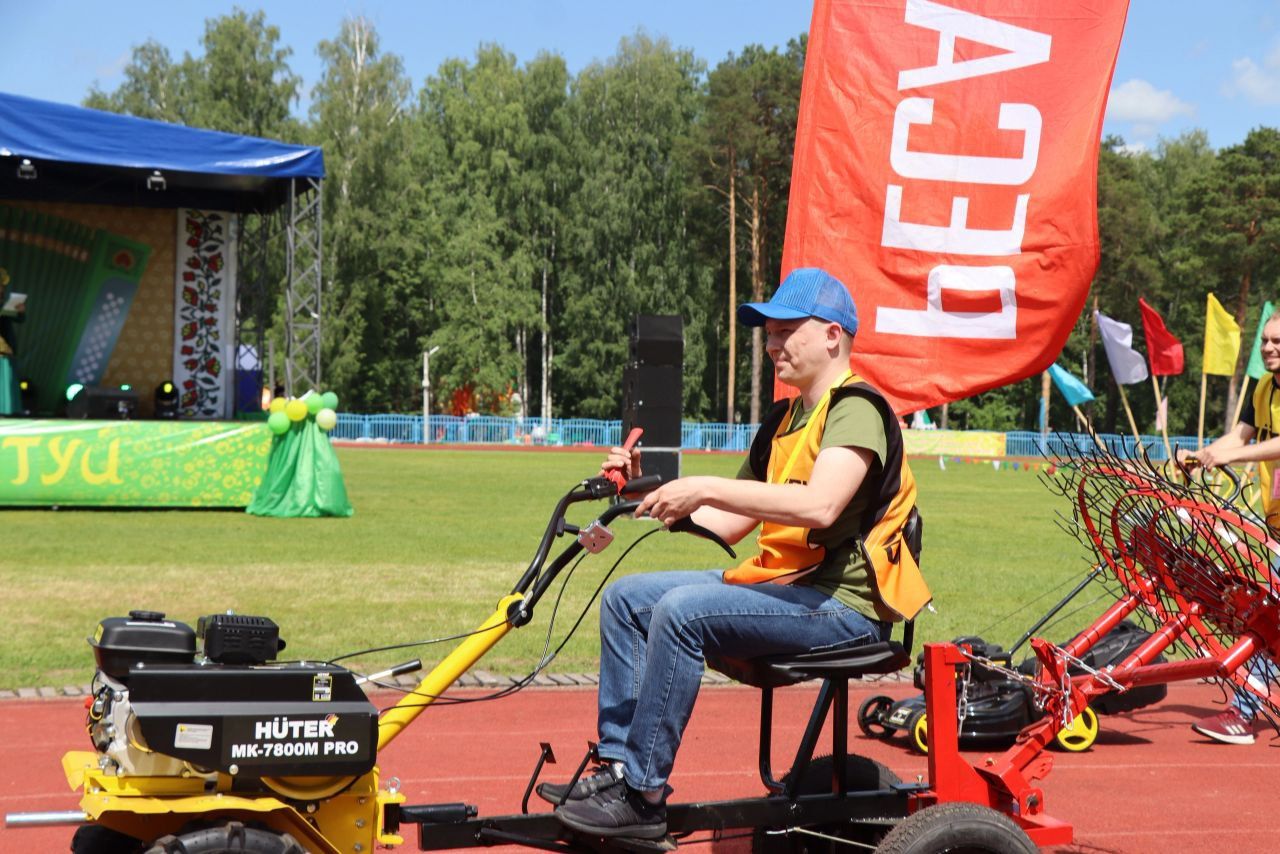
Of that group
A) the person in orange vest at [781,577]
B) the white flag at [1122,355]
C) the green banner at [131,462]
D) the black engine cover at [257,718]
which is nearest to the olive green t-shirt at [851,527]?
the person in orange vest at [781,577]

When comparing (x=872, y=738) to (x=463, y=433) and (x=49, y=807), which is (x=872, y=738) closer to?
(x=49, y=807)

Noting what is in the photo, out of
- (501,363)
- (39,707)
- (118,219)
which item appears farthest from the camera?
(501,363)

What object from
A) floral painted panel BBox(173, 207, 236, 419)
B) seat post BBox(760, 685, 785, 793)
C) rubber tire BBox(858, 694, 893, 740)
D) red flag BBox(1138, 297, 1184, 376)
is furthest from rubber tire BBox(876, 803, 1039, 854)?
floral painted panel BBox(173, 207, 236, 419)

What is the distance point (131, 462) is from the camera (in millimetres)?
18547

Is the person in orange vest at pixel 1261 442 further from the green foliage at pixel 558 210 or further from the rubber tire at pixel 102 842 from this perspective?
the green foliage at pixel 558 210

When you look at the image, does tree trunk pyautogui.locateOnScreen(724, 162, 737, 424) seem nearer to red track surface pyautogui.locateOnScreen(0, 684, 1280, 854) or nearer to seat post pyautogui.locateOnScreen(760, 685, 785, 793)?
red track surface pyautogui.locateOnScreen(0, 684, 1280, 854)

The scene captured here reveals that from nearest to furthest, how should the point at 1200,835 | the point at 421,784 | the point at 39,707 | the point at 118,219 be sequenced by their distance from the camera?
the point at 1200,835 < the point at 421,784 < the point at 39,707 < the point at 118,219

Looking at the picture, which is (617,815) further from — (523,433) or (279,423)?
(523,433)

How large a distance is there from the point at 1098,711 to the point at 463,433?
4755cm

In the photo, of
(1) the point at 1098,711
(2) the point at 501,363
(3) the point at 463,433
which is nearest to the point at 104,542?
(1) the point at 1098,711

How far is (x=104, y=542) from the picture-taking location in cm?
1459

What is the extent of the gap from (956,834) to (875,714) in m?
2.79

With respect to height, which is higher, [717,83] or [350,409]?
[717,83]

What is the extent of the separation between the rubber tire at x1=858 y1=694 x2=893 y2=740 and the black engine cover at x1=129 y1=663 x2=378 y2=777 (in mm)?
3491
